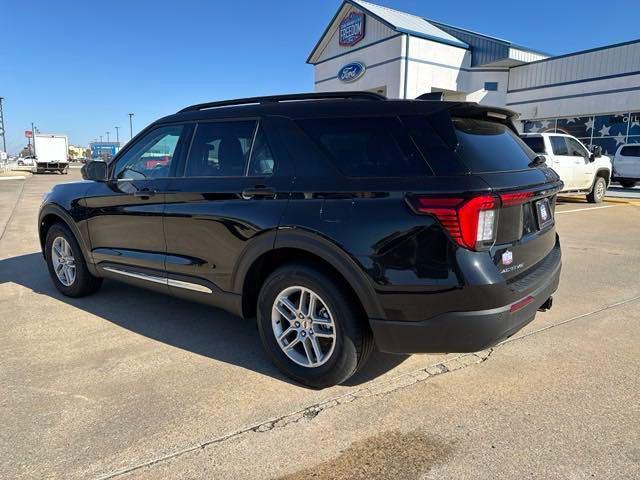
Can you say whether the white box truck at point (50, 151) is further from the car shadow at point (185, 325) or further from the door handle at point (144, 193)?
the door handle at point (144, 193)

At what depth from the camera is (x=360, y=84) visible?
27359mm

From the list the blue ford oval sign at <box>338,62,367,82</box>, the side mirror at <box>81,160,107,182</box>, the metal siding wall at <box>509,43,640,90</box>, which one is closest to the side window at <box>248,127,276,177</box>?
the side mirror at <box>81,160,107,182</box>

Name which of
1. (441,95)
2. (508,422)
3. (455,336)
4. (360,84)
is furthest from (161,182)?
(360,84)

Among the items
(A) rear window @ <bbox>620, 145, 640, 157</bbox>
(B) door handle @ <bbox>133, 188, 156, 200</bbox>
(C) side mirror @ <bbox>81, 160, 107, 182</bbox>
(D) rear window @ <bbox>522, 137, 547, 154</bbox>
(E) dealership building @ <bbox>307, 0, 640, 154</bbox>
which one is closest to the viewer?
(B) door handle @ <bbox>133, 188, 156, 200</bbox>

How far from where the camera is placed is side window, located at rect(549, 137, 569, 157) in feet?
41.4

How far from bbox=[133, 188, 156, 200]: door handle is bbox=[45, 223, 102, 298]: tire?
1.24m

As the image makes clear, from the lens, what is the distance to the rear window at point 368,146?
2719mm

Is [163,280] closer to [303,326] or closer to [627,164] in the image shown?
[303,326]

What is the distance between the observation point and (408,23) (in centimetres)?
2583

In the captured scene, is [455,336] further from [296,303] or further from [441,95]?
[441,95]

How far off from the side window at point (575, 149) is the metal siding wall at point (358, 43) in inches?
539

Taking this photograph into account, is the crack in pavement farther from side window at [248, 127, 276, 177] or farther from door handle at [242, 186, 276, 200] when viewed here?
side window at [248, 127, 276, 177]

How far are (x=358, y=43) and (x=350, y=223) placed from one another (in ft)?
87.9

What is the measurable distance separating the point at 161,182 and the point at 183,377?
1586 mm
